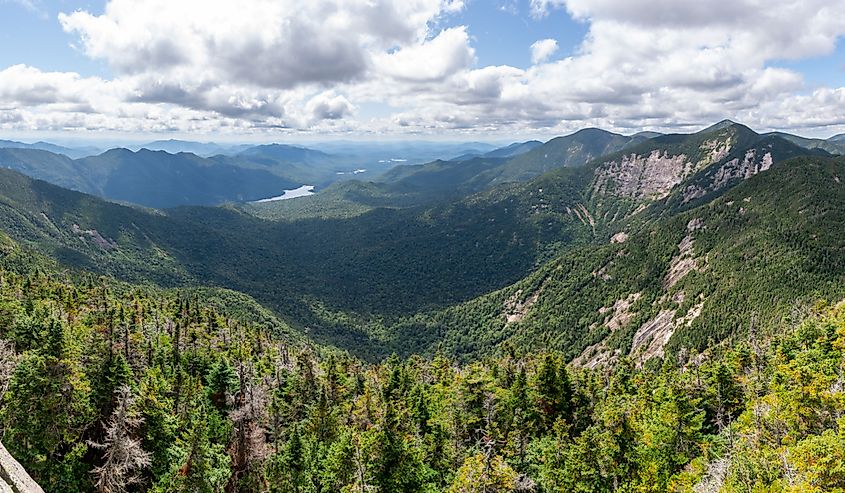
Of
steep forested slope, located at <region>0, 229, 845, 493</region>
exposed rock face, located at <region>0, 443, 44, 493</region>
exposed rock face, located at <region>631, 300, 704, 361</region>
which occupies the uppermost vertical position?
exposed rock face, located at <region>0, 443, 44, 493</region>

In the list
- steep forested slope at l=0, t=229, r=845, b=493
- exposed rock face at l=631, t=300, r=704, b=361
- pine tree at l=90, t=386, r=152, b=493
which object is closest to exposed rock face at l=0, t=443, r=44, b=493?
pine tree at l=90, t=386, r=152, b=493

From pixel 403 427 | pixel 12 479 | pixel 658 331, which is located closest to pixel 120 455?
pixel 12 479

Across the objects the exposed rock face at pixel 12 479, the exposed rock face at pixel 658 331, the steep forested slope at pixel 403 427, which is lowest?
the exposed rock face at pixel 658 331

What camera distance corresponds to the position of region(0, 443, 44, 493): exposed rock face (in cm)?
1959

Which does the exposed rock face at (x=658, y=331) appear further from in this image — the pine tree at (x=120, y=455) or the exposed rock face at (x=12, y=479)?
the exposed rock face at (x=12, y=479)

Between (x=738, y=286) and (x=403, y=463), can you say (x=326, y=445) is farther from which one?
(x=738, y=286)

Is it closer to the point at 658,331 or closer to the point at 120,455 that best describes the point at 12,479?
the point at 120,455

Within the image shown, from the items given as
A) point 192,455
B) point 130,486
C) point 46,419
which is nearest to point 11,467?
point 192,455

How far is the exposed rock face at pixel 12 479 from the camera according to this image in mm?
19594

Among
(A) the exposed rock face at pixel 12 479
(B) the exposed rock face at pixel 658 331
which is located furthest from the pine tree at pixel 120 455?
(B) the exposed rock face at pixel 658 331

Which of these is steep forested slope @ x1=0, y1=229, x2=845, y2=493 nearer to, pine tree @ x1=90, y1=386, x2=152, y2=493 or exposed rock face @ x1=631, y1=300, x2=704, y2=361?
pine tree @ x1=90, y1=386, x2=152, y2=493

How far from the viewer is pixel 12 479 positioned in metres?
21.2

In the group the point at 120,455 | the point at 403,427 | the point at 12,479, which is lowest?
the point at 403,427

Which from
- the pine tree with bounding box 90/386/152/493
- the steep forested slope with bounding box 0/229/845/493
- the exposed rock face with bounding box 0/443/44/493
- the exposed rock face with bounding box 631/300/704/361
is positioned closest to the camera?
the exposed rock face with bounding box 0/443/44/493
